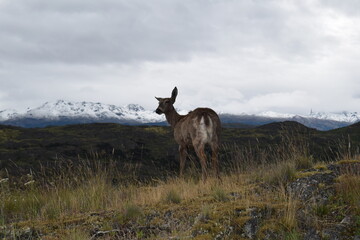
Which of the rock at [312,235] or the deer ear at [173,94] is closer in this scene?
the rock at [312,235]

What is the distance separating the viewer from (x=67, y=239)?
520 cm

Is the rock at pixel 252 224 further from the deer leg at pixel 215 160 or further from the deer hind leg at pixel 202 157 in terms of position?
the deer leg at pixel 215 160

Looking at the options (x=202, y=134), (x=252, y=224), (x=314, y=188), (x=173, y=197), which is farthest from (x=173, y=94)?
(x=252, y=224)

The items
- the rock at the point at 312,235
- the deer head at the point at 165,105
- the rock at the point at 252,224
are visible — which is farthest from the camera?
the deer head at the point at 165,105

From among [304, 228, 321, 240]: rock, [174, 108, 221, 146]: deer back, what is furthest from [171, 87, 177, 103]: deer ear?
[304, 228, 321, 240]: rock

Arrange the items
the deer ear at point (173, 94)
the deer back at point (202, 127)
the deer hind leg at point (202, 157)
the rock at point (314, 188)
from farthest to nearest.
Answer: the deer ear at point (173, 94)
the deer back at point (202, 127)
the deer hind leg at point (202, 157)
the rock at point (314, 188)

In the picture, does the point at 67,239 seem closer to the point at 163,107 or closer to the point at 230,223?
the point at 230,223

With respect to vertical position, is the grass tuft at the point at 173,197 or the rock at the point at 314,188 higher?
the rock at the point at 314,188

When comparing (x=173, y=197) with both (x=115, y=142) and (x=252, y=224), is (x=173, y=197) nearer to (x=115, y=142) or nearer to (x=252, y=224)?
(x=252, y=224)

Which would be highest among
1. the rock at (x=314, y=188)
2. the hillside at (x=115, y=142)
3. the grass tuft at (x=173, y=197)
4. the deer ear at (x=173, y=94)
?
the deer ear at (x=173, y=94)

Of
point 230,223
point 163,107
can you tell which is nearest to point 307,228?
point 230,223

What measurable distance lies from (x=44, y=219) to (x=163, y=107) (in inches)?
302

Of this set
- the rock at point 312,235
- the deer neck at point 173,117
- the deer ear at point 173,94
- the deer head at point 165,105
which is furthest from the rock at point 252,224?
the deer head at point 165,105

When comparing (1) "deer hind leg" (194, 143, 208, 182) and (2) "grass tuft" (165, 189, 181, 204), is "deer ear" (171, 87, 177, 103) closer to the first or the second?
(1) "deer hind leg" (194, 143, 208, 182)
